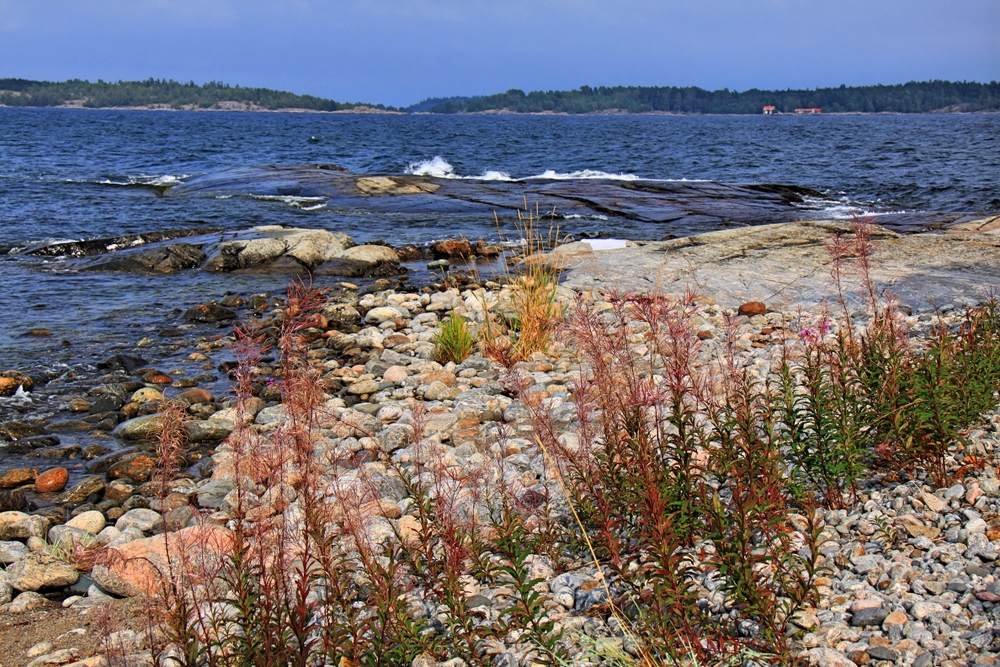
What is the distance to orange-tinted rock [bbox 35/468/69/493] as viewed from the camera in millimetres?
4996

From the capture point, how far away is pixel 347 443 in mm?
5102

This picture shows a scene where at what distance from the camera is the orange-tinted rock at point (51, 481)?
16.4 ft

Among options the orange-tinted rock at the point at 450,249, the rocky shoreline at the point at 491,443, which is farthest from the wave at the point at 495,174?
the rocky shoreline at the point at 491,443

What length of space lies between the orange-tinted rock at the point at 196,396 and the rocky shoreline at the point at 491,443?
0.02m

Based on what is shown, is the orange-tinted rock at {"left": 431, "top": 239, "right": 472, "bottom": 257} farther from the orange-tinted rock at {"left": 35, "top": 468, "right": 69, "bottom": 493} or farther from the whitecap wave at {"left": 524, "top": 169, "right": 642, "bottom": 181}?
the whitecap wave at {"left": 524, "top": 169, "right": 642, "bottom": 181}

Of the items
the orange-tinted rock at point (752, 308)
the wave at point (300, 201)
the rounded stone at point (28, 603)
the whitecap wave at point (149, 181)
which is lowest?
the rounded stone at point (28, 603)

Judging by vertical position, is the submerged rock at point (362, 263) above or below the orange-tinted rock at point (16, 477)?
above

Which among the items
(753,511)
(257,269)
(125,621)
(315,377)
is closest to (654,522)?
(753,511)

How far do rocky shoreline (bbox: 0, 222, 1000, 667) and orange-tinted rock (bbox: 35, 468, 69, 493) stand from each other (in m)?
0.02

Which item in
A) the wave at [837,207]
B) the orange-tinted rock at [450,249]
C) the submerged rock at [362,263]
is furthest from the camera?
the wave at [837,207]

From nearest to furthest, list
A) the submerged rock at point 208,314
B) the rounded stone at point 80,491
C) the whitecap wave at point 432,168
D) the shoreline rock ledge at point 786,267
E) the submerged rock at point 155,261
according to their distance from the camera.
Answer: the rounded stone at point 80,491
the shoreline rock ledge at point 786,267
the submerged rock at point 208,314
the submerged rock at point 155,261
the whitecap wave at point 432,168

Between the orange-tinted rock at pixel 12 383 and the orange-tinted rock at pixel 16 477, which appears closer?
the orange-tinted rock at pixel 16 477

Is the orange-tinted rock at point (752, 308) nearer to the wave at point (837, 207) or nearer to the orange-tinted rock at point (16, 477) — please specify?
the orange-tinted rock at point (16, 477)

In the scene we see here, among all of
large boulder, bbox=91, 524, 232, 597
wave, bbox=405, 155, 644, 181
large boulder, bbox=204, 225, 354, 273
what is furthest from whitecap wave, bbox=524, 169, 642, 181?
large boulder, bbox=91, 524, 232, 597
